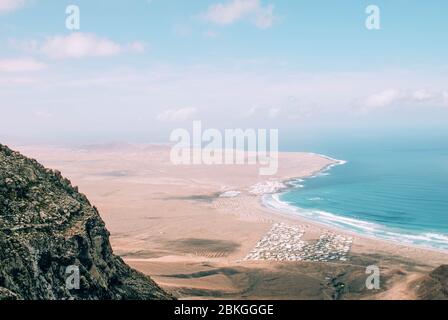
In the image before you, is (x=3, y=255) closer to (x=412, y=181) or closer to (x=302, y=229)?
(x=302, y=229)

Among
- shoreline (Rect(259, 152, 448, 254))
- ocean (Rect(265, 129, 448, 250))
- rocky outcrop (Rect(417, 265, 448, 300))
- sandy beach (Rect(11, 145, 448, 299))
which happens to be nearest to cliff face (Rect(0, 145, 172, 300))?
sandy beach (Rect(11, 145, 448, 299))

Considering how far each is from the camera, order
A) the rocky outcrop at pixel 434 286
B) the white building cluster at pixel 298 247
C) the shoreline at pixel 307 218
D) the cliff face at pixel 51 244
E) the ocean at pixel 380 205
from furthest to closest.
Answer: the ocean at pixel 380 205 → the shoreline at pixel 307 218 → the white building cluster at pixel 298 247 → the rocky outcrop at pixel 434 286 → the cliff face at pixel 51 244

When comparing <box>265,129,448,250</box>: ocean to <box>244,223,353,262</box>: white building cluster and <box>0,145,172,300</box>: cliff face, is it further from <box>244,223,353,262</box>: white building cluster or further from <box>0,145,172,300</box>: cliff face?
<box>0,145,172,300</box>: cliff face

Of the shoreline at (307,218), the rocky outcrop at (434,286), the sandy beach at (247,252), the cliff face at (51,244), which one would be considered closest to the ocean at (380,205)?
the shoreline at (307,218)

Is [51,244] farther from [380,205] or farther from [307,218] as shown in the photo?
[380,205]

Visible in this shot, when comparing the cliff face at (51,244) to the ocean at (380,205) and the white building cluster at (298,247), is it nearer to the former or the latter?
the white building cluster at (298,247)
